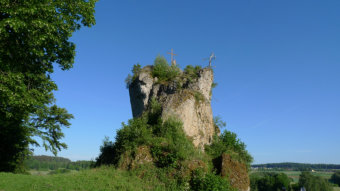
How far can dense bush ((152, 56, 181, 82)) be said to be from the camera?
2356 centimetres

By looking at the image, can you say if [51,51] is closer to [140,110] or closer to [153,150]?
[153,150]

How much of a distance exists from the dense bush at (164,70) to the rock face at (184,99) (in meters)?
0.67

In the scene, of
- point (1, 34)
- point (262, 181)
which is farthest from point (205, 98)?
point (262, 181)

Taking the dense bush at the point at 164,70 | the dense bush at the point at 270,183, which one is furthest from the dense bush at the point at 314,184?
the dense bush at the point at 164,70

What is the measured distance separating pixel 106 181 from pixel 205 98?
12665mm

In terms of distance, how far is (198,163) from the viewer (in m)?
14.1

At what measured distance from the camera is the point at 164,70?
24281 millimetres

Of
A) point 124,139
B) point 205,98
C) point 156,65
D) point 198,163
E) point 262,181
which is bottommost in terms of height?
point 262,181

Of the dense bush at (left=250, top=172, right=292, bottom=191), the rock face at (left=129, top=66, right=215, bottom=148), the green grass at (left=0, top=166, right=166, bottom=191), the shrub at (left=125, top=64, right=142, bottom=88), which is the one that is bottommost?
the dense bush at (left=250, top=172, right=292, bottom=191)

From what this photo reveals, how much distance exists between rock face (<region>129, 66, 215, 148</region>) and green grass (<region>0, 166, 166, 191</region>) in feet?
20.2

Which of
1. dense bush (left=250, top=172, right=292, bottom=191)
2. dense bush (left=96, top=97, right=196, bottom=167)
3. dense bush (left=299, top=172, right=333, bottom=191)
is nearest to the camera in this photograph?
dense bush (left=96, top=97, right=196, bottom=167)

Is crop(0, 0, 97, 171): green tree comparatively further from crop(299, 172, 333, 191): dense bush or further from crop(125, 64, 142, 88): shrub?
crop(299, 172, 333, 191): dense bush

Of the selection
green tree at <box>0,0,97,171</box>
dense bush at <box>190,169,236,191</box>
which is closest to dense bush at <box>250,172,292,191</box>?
dense bush at <box>190,169,236,191</box>

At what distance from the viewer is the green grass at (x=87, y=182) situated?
38.0 ft
